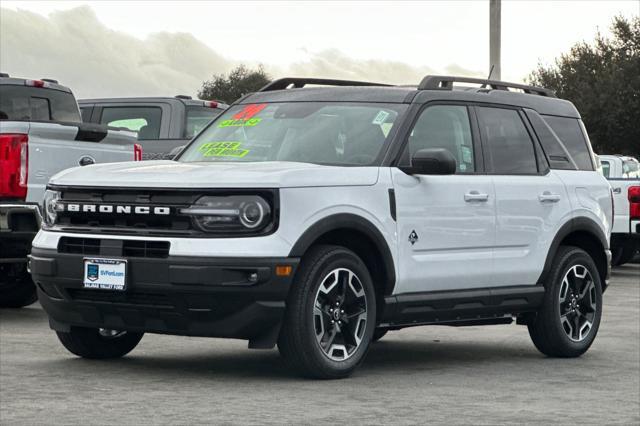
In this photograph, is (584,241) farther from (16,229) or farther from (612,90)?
(612,90)

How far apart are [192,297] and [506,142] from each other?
121 inches

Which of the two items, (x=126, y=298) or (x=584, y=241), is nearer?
(x=126, y=298)

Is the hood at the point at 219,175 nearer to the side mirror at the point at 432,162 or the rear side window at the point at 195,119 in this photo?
the side mirror at the point at 432,162

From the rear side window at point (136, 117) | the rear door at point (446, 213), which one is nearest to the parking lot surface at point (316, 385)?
the rear door at point (446, 213)

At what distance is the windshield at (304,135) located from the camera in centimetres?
924

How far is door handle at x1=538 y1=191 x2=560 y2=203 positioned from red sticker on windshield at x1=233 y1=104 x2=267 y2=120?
6.78 ft

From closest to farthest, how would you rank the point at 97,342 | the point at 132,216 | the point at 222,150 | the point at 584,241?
the point at 132,216 < the point at 97,342 < the point at 222,150 < the point at 584,241

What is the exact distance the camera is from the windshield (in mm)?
9242

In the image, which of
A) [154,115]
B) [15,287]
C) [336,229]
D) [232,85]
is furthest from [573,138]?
[232,85]

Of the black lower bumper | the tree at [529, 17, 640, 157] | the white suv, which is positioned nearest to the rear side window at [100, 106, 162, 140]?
the white suv

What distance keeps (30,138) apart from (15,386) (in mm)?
4138

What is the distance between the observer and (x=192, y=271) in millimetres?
8172

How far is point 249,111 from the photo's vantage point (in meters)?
10.0

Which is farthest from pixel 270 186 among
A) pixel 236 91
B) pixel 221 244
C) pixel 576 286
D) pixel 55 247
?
pixel 236 91
